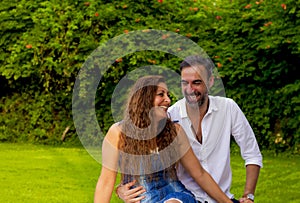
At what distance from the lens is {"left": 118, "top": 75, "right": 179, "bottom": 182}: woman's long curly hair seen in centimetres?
386

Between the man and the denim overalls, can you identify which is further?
the man

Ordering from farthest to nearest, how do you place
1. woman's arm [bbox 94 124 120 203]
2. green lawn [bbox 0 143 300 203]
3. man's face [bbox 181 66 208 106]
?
green lawn [bbox 0 143 300 203] → man's face [bbox 181 66 208 106] → woman's arm [bbox 94 124 120 203]

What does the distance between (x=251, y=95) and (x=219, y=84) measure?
51cm

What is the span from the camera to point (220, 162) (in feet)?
14.2

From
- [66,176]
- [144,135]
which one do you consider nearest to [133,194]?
[144,135]

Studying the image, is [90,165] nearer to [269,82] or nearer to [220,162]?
[269,82]

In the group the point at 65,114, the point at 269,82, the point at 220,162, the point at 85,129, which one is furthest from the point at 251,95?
the point at 220,162

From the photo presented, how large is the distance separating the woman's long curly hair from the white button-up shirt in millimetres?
393

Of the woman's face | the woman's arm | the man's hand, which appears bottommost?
the man's hand

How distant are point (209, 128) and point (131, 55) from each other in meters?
6.41

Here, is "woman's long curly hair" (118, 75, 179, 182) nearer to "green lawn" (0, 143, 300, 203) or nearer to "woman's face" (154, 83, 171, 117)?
"woman's face" (154, 83, 171, 117)

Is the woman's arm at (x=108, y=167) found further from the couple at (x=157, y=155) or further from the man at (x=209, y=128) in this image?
the man at (x=209, y=128)

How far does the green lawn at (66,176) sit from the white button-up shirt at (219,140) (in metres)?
3.14

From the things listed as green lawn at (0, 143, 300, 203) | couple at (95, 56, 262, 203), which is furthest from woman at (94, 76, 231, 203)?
green lawn at (0, 143, 300, 203)
